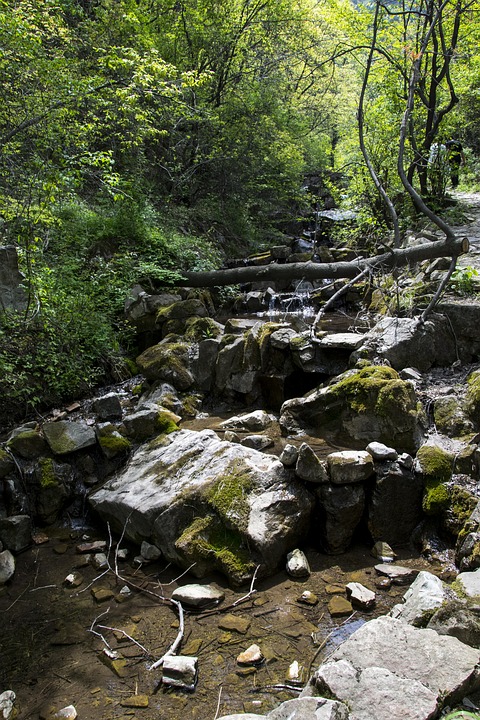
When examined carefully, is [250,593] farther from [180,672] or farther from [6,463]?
[6,463]

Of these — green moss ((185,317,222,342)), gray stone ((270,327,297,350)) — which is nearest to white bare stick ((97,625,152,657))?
gray stone ((270,327,297,350))

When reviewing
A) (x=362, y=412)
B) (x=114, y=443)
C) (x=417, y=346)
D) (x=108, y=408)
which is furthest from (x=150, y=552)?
(x=417, y=346)

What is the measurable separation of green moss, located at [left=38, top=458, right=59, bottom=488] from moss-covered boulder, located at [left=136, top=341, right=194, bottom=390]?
7.50 feet

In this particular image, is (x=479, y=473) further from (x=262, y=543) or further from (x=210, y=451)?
(x=210, y=451)

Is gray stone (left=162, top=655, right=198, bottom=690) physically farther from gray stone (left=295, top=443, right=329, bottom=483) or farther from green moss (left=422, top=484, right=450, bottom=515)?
green moss (left=422, top=484, right=450, bottom=515)

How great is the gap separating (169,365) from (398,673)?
5.58 meters

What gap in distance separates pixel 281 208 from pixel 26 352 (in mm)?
13301

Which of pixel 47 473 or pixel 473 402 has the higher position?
pixel 473 402

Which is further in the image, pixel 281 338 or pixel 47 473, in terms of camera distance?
pixel 281 338

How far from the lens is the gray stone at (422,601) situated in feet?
9.36

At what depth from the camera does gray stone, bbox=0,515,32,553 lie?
477 centimetres

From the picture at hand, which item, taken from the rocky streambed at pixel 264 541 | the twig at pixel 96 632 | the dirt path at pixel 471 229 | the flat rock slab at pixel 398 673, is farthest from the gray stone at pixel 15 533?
the dirt path at pixel 471 229

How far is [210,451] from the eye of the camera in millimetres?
5082

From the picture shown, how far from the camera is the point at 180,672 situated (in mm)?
3078
